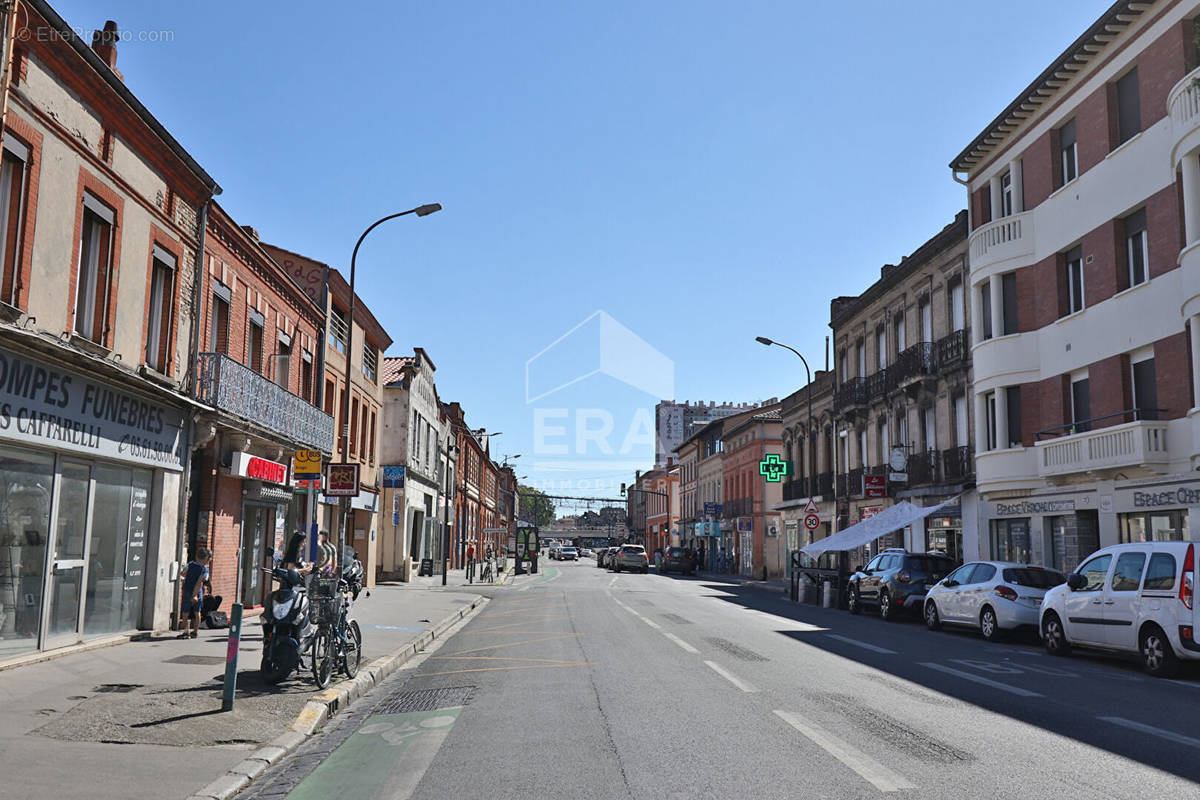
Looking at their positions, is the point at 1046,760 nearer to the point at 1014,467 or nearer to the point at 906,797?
the point at 906,797

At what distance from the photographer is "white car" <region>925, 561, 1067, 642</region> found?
18141 millimetres

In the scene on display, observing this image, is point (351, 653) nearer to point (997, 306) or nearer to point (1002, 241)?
point (997, 306)

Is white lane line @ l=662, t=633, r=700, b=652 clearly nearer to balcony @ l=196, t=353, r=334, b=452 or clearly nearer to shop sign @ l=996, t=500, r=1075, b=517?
balcony @ l=196, t=353, r=334, b=452

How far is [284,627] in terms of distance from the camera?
10.9 meters

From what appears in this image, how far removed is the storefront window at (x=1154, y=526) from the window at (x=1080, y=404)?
2663mm

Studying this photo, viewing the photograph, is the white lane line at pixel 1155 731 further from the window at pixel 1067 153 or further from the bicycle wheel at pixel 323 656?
the window at pixel 1067 153

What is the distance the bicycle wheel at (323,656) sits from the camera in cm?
1081

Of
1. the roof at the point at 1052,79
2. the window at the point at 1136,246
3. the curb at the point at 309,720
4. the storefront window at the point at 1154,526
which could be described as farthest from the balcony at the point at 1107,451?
the curb at the point at 309,720

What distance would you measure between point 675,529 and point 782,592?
6021 centimetres

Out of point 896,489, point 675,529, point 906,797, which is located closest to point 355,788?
point 906,797

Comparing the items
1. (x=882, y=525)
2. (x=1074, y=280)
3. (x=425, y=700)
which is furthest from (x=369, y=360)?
(x=425, y=700)

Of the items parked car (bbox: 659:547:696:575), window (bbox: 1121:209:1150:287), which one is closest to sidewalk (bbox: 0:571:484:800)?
window (bbox: 1121:209:1150:287)

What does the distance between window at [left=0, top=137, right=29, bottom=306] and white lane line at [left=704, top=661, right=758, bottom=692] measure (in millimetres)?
9367

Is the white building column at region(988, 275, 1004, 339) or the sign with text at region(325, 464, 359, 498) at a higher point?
the white building column at region(988, 275, 1004, 339)
